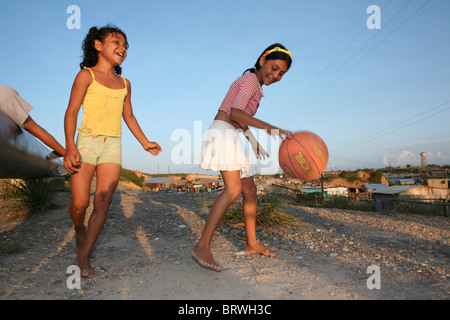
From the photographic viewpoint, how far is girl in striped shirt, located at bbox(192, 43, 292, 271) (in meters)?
2.62

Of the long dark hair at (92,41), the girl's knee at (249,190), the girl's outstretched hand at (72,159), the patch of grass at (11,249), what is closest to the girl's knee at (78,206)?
the girl's outstretched hand at (72,159)

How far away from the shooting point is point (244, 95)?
2.71 m

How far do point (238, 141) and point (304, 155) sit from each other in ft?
2.17

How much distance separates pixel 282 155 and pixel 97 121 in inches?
70.3

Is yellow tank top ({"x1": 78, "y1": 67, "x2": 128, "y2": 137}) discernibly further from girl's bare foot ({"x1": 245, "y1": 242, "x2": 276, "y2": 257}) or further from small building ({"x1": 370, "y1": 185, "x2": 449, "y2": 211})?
small building ({"x1": 370, "y1": 185, "x2": 449, "y2": 211})

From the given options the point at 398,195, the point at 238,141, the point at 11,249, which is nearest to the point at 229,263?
the point at 238,141

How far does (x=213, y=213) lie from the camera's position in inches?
103

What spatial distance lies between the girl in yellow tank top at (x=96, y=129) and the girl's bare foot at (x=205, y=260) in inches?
33.0

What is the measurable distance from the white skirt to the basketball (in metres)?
0.38

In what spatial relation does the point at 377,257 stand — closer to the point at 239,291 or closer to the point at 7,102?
the point at 239,291

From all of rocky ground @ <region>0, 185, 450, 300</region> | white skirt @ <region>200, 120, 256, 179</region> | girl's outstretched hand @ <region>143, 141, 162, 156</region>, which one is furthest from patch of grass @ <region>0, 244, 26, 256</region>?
white skirt @ <region>200, 120, 256, 179</region>

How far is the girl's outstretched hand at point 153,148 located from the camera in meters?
2.95

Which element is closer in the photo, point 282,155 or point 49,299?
point 49,299
